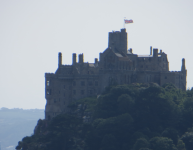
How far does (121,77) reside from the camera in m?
119

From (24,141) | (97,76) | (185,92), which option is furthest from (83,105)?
(185,92)

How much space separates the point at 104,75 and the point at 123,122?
19078mm

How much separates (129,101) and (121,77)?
11.9 m

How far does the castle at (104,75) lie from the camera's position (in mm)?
120562

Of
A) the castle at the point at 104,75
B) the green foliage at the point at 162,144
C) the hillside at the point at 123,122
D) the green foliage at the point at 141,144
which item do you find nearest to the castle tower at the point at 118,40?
the castle at the point at 104,75

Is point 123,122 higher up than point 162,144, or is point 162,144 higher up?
point 123,122

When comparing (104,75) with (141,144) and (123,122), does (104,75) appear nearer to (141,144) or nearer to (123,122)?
(123,122)

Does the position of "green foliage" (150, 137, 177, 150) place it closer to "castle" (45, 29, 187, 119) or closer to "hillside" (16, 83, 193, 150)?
"hillside" (16, 83, 193, 150)

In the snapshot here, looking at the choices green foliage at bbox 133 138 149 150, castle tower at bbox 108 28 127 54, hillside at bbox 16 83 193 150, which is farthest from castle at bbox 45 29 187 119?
green foliage at bbox 133 138 149 150

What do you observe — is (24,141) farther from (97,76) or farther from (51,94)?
(97,76)

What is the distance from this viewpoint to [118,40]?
419 feet

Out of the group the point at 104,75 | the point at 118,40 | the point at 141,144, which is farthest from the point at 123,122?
the point at 118,40

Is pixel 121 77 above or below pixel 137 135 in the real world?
above

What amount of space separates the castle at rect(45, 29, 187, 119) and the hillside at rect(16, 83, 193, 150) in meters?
6.26
